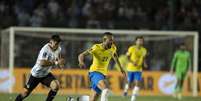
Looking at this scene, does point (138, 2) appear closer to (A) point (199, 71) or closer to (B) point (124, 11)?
(B) point (124, 11)

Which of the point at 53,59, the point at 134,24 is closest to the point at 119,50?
the point at 134,24

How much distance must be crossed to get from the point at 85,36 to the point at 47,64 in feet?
51.7

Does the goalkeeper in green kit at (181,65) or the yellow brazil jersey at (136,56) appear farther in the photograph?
the goalkeeper in green kit at (181,65)

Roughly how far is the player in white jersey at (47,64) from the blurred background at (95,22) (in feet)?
44.9

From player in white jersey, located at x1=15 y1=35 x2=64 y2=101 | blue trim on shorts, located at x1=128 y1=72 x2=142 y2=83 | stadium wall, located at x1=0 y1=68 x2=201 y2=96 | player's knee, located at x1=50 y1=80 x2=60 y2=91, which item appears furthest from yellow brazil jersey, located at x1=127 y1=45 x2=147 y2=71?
player's knee, located at x1=50 y1=80 x2=60 y2=91

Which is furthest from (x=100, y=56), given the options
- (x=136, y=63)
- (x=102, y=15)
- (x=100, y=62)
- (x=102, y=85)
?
(x=102, y=15)

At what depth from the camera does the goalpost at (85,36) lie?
3550 cm

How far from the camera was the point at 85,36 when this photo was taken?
3641cm

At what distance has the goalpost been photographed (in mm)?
35500

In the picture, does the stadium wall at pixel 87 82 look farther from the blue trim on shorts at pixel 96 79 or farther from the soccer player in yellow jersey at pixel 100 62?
the blue trim on shorts at pixel 96 79

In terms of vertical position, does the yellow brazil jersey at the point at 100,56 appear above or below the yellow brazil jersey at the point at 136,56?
above

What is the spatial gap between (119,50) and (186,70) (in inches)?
175

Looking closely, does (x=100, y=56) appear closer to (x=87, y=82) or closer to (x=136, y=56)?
(x=136, y=56)

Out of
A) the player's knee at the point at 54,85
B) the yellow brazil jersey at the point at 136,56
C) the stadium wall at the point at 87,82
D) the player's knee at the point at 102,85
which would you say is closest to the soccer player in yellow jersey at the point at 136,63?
the yellow brazil jersey at the point at 136,56
